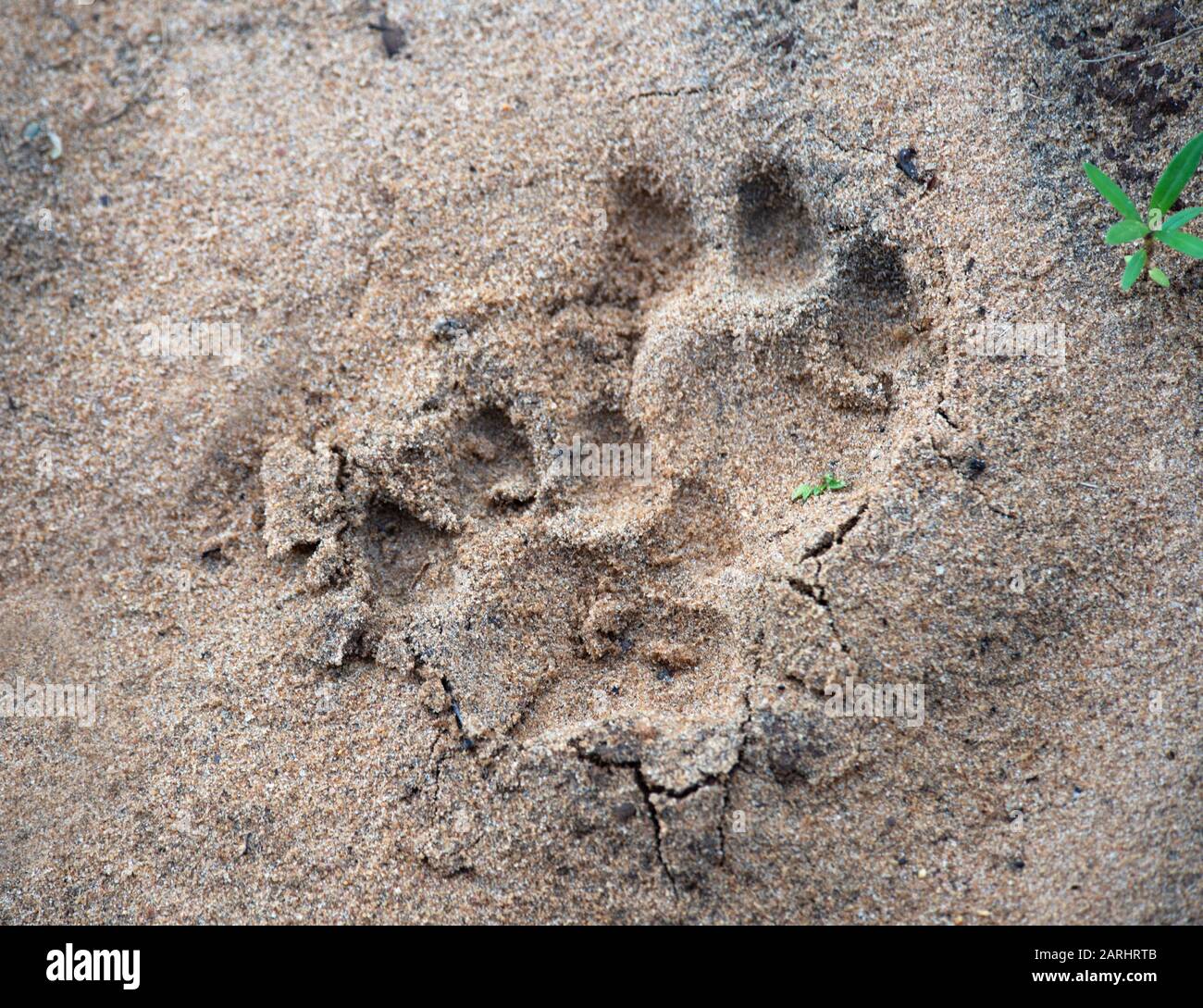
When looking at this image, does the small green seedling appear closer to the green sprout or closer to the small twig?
the green sprout

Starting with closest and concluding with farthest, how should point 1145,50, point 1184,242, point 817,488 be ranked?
point 1184,242 → point 817,488 → point 1145,50

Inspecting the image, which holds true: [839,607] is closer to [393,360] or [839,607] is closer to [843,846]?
[843,846]

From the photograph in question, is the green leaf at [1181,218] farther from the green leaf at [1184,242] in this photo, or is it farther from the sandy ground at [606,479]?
the sandy ground at [606,479]

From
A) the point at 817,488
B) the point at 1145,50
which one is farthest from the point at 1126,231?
the point at 817,488

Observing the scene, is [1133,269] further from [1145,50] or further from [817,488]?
[817,488]

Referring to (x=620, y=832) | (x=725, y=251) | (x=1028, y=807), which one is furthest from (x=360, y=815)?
(x=725, y=251)
